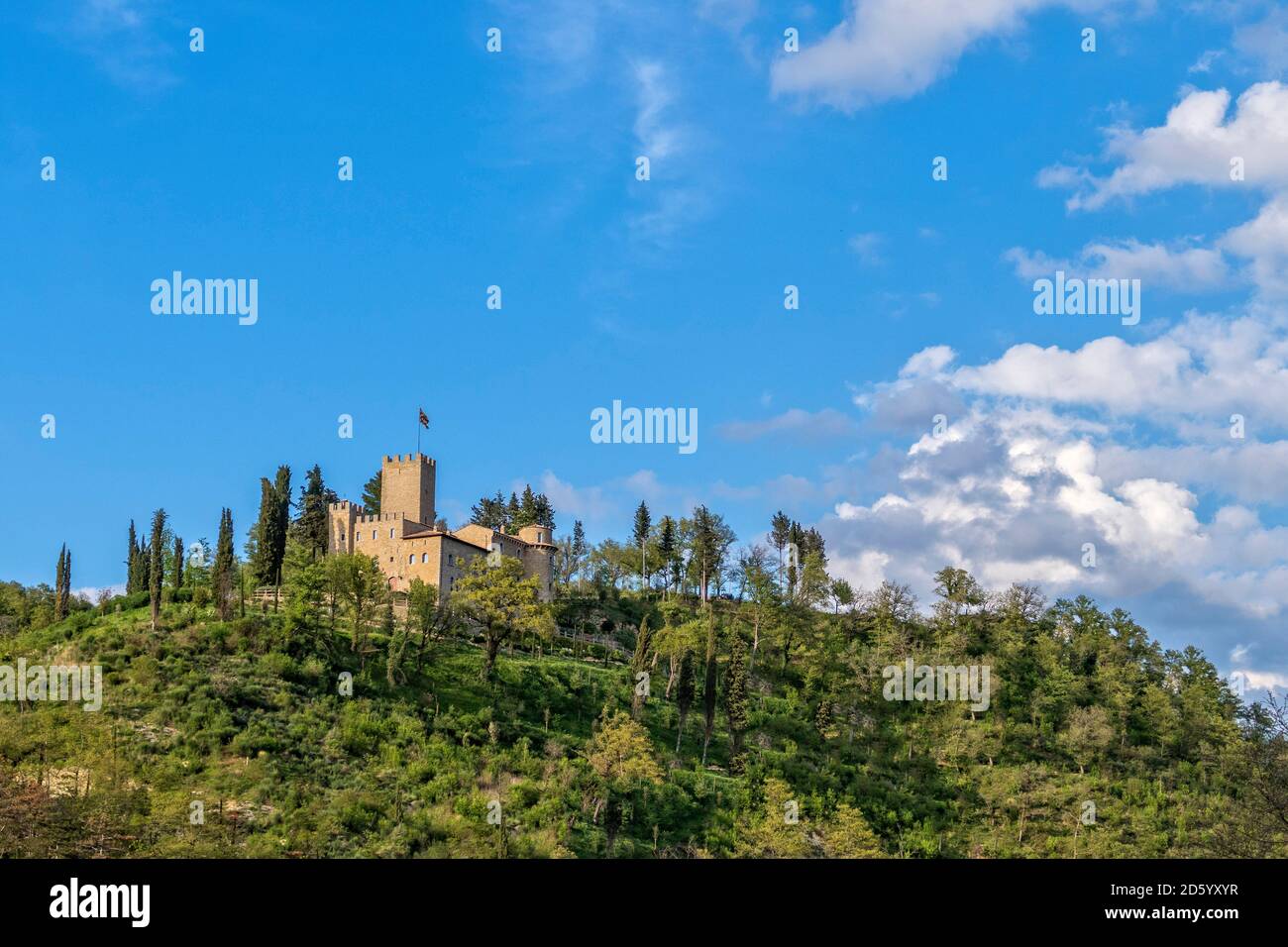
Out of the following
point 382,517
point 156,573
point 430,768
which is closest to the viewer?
point 430,768

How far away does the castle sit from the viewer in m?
88.2

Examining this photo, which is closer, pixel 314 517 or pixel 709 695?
pixel 709 695

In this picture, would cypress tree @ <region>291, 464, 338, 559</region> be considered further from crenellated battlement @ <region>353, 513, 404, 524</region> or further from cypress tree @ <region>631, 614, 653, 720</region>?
cypress tree @ <region>631, 614, 653, 720</region>

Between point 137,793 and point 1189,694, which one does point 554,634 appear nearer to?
point 137,793

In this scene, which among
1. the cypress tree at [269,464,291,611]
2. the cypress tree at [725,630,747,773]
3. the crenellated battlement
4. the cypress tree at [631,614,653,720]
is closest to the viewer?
the cypress tree at [725,630,747,773]

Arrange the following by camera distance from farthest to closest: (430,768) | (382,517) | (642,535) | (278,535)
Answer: (642,535), (382,517), (278,535), (430,768)

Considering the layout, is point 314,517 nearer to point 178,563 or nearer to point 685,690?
point 178,563

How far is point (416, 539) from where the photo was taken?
89.2 metres

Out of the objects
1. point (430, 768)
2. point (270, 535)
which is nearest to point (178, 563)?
point (270, 535)

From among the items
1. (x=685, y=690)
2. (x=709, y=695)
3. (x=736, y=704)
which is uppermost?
(x=685, y=690)

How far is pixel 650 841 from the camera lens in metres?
60.2

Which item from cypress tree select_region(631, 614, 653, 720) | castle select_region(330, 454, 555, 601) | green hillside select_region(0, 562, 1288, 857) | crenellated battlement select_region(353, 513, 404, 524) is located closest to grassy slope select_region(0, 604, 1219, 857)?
green hillside select_region(0, 562, 1288, 857)

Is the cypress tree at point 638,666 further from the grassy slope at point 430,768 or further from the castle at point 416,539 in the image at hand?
the castle at point 416,539
